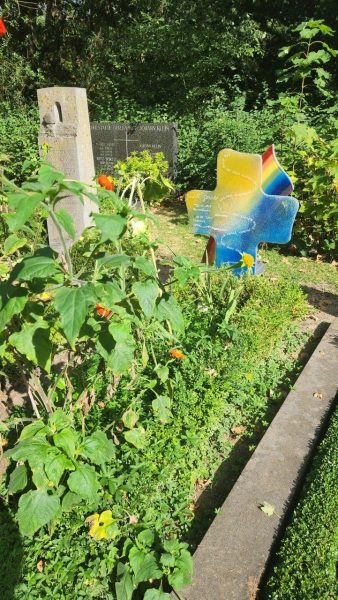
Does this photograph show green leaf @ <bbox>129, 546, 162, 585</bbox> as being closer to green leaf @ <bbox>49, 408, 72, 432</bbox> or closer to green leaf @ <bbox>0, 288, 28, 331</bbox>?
green leaf @ <bbox>49, 408, 72, 432</bbox>

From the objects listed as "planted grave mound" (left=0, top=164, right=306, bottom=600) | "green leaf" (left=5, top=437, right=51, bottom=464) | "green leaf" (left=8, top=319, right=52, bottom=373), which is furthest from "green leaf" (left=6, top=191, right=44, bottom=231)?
"green leaf" (left=5, top=437, right=51, bottom=464)

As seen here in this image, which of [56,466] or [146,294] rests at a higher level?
[146,294]

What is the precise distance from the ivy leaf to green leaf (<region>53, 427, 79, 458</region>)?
1.02 meters

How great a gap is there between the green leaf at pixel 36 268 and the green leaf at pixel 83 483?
87 cm

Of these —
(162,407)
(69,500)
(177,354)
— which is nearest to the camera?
(69,500)

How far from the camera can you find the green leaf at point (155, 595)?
5.63 feet

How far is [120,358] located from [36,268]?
21.5 inches

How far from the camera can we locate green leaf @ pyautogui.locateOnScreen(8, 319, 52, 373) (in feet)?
5.25

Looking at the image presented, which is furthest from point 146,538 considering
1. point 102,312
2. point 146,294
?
point 146,294

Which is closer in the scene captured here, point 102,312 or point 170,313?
point 170,313

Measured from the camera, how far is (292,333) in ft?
13.2

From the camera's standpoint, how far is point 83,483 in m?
1.73

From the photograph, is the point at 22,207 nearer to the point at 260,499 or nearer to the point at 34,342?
the point at 34,342

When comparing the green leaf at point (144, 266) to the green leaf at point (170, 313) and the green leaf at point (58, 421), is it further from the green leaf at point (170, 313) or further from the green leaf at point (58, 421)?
the green leaf at point (58, 421)
